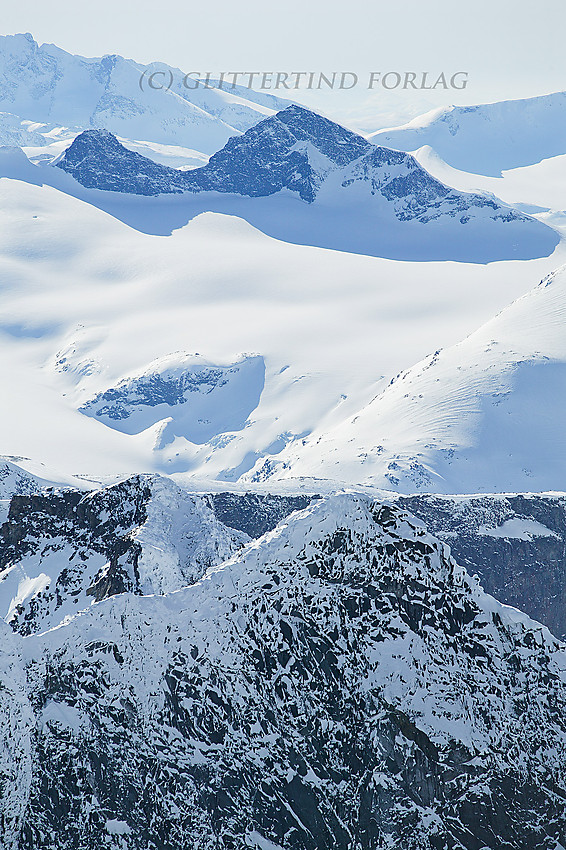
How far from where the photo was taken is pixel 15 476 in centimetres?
14025

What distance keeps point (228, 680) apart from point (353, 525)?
11410 millimetres

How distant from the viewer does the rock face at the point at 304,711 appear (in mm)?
64500

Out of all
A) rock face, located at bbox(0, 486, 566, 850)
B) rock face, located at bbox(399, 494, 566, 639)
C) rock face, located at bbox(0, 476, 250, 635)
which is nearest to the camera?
→ rock face, located at bbox(0, 486, 566, 850)

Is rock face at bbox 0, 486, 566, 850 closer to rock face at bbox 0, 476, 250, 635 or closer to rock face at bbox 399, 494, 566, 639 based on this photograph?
rock face at bbox 0, 476, 250, 635

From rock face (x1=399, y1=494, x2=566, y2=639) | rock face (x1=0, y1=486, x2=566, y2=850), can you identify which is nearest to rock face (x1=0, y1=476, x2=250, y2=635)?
rock face (x1=0, y1=486, x2=566, y2=850)

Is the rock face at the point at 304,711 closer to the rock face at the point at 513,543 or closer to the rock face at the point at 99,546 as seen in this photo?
the rock face at the point at 99,546

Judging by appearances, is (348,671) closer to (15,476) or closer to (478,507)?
(15,476)

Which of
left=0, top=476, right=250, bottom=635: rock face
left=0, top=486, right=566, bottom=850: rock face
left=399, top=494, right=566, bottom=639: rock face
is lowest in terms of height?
left=399, top=494, right=566, bottom=639: rock face

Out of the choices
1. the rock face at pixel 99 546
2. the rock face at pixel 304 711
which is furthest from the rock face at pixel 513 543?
the rock face at pixel 304 711

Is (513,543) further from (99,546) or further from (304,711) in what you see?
(304,711)

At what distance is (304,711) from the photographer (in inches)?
2650

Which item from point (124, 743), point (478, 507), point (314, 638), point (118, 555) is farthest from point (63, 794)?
point (478, 507)

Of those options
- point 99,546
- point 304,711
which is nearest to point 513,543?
point 99,546

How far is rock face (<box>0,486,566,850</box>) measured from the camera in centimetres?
6450
